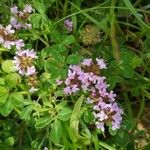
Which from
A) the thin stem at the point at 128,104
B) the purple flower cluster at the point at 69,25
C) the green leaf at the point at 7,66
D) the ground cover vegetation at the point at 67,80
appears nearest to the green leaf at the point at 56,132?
the ground cover vegetation at the point at 67,80

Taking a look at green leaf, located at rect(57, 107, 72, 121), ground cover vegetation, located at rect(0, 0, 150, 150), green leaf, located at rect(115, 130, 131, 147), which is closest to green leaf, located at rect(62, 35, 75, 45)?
ground cover vegetation, located at rect(0, 0, 150, 150)

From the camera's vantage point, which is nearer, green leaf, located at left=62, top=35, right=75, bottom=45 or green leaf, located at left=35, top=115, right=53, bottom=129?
green leaf, located at left=35, top=115, right=53, bottom=129

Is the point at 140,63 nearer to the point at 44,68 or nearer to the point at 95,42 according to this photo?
the point at 95,42

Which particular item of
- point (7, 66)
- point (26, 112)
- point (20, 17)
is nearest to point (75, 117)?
point (26, 112)

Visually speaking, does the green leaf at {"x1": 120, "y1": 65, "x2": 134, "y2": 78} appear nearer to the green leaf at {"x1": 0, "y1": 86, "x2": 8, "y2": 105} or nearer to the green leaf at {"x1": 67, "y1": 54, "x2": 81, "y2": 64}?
the green leaf at {"x1": 67, "y1": 54, "x2": 81, "y2": 64}

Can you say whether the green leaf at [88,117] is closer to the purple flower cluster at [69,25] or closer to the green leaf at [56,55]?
the green leaf at [56,55]
